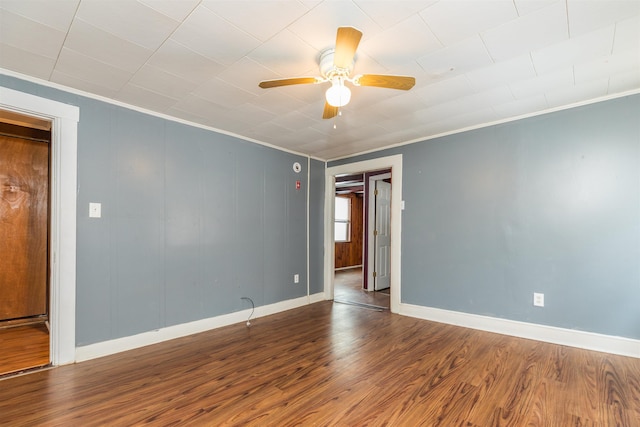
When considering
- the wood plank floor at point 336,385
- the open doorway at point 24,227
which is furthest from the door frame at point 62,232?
the open doorway at point 24,227

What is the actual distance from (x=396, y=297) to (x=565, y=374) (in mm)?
1925

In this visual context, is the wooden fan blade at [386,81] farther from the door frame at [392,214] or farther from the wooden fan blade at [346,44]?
the door frame at [392,214]

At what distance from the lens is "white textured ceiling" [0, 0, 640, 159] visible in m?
1.59

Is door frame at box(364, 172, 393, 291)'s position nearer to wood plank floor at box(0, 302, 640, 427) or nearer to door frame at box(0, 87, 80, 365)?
wood plank floor at box(0, 302, 640, 427)

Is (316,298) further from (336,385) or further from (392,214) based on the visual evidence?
(336,385)

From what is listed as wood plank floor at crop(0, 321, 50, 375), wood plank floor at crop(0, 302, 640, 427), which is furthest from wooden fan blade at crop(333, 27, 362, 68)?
wood plank floor at crop(0, 321, 50, 375)

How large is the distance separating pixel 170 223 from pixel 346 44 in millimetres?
2529

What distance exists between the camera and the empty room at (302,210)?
1778 mm

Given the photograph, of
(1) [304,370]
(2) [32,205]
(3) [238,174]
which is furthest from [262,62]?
(2) [32,205]

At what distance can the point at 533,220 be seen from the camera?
308cm

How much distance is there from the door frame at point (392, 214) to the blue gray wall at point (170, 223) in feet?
2.48

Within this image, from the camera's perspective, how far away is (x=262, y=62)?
6.80ft

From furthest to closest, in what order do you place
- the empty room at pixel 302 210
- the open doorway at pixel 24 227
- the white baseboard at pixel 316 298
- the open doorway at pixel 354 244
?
the open doorway at pixel 354 244, the white baseboard at pixel 316 298, the open doorway at pixel 24 227, the empty room at pixel 302 210

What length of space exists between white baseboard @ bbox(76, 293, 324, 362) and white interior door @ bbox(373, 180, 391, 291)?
205 centimetres
